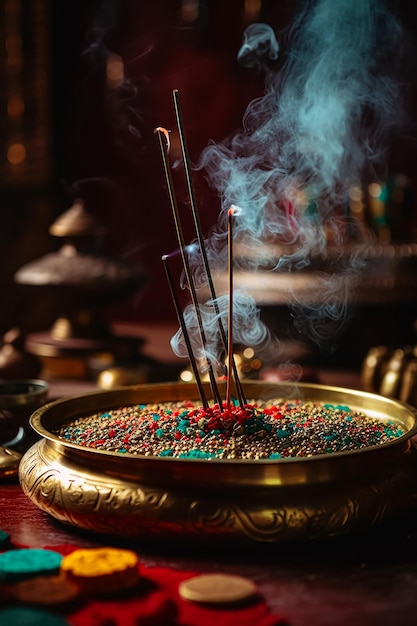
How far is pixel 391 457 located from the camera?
4.34ft

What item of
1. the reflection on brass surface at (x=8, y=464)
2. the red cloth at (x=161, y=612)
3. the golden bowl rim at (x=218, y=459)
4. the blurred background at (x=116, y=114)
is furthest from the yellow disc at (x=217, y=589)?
the blurred background at (x=116, y=114)

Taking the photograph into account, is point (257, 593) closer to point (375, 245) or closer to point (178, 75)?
point (375, 245)

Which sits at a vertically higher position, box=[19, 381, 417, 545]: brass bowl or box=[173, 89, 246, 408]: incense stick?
box=[173, 89, 246, 408]: incense stick

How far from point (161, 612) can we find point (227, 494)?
0.24 meters

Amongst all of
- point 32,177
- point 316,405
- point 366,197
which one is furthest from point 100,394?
point 32,177

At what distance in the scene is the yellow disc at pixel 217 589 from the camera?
1.06 m

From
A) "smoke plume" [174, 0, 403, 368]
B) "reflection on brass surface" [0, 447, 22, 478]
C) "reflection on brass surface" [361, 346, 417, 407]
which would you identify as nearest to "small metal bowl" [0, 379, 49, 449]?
"reflection on brass surface" [0, 447, 22, 478]

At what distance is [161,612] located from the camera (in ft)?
3.35

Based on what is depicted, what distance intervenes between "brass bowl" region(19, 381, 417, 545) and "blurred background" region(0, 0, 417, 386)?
112 inches

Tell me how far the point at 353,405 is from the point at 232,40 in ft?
10.5

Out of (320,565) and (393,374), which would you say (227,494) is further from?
(393,374)

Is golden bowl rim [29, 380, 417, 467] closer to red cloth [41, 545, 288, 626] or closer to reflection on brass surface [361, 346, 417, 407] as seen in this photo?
red cloth [41, 545, 288, 626]

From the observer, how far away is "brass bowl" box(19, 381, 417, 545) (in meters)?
1.21

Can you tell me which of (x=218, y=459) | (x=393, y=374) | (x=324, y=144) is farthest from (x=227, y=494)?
(x=324, y=144)
